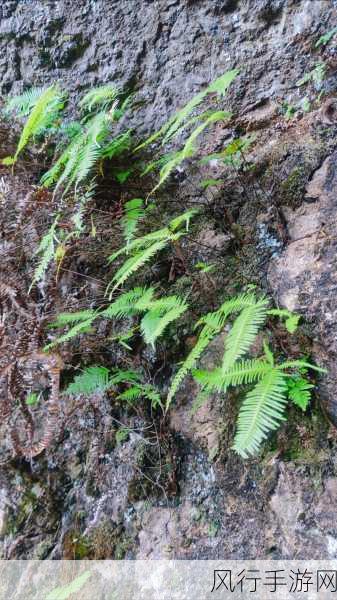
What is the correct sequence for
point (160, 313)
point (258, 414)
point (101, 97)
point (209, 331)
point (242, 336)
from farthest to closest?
point (101, 97)
point (160, 313)
point (209, 331)
point (242, 336)
point (258, 414)

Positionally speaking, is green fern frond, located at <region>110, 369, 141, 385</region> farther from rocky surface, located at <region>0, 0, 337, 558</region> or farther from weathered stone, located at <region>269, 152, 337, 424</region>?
weathered stone, located at <region>269, 152, 337, 424</region>

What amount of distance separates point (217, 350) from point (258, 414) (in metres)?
0.76

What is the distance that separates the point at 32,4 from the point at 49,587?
4.55 metres

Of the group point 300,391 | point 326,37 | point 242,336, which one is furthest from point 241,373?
point 326,37

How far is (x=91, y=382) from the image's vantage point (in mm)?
2529

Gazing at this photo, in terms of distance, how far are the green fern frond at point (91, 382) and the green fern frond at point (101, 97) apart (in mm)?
1698

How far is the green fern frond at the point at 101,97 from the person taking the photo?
264 centimetres

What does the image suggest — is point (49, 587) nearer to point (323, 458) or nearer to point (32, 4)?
point (323, 458)

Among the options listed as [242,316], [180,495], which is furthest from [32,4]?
[180,495]

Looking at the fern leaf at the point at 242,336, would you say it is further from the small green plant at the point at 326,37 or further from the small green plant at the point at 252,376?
the small green plant at the point at 326,37

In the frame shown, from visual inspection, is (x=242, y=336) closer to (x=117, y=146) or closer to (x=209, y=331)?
(x=209, y=331)

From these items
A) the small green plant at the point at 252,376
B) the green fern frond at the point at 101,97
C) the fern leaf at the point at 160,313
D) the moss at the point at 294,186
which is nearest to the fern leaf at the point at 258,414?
the small green plant at the point at 252,376

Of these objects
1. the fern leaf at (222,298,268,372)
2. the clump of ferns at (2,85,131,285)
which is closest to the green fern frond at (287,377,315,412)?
the fern leaf at (222,298,268,372)

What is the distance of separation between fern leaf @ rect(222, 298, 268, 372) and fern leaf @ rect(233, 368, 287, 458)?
0.16 meters
